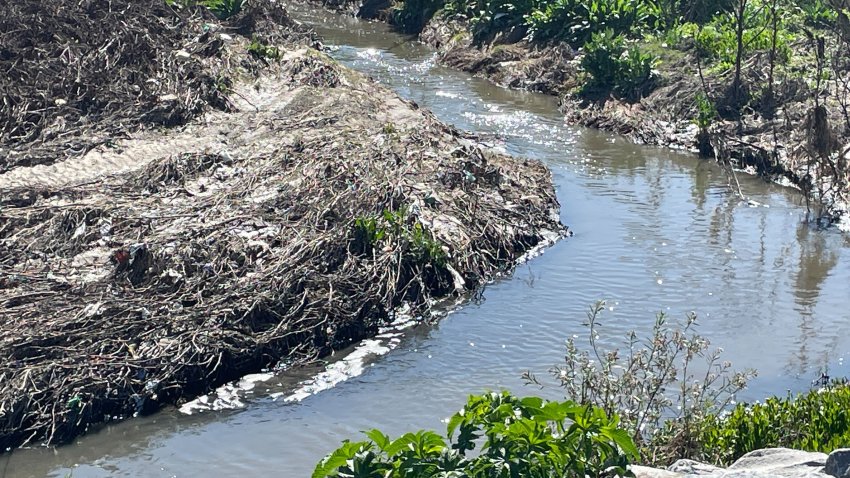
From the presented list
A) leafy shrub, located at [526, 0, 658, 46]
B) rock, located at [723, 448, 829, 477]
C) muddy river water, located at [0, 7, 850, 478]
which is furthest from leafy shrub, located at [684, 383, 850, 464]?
leafy shrub, located at [526, 0, 658, 46]

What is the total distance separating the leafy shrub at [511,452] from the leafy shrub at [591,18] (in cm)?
1519

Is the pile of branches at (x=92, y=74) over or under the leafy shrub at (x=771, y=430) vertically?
over

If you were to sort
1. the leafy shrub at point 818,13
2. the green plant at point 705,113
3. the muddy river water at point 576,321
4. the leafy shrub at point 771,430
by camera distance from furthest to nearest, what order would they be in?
the leafy shrub at point 818,13, the green plant at point 705,113, the muddy river water at point 576,321, the leafy shrub at point 771,430

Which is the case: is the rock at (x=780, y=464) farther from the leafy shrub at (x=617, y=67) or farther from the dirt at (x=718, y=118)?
the leafy shrub at (x=617, y=67)

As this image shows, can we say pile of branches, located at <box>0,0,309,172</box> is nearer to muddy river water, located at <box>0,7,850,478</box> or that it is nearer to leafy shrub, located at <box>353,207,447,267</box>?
leafy shrub, located at <box>353,207,447,267</box>

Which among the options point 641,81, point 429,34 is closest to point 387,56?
point 429,34

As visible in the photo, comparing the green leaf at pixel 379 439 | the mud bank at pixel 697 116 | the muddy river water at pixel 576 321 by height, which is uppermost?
the mud bank at pixel 697 116

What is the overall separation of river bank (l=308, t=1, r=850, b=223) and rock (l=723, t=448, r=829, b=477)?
23.7 feet

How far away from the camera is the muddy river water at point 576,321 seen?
8.48 meters

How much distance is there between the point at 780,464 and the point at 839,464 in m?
0.40

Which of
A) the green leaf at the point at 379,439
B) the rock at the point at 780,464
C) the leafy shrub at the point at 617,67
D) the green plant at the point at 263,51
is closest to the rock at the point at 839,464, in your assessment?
the rock at the point at 780,464

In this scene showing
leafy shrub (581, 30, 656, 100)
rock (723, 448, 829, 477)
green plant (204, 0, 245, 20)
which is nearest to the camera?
rock (723, 448, 829, 477)

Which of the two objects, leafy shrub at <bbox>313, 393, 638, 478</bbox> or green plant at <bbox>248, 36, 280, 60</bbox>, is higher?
green plant at <bbox>248, 36, 280, 60</bbox>

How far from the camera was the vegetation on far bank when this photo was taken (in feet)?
18.0
